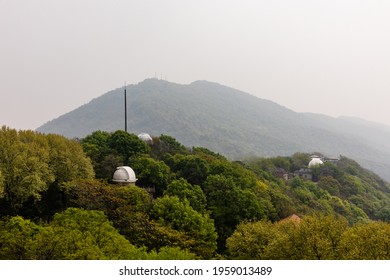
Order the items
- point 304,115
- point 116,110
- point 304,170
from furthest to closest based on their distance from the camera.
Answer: point 304,115, point 116,110, point 304,170

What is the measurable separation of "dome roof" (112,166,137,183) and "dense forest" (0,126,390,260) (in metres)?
1.02

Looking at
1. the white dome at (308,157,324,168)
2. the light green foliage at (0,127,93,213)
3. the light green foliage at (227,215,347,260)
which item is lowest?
the light green foliage at (227,215,347,260)

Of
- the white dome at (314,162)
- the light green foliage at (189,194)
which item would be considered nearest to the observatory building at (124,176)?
the light green foliage at (189,194)

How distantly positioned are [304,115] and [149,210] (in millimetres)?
153119

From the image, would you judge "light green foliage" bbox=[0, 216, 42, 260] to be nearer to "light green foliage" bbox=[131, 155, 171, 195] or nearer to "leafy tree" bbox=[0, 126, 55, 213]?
"leafy tree" bbox=[0, 126, 55, 213]

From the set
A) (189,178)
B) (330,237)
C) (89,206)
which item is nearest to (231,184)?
(189,178)

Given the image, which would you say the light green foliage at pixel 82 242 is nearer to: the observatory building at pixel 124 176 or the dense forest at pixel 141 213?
the dense forest at pixel 141 213

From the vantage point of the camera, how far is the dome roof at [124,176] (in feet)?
104

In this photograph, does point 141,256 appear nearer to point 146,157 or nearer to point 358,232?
point 358,232

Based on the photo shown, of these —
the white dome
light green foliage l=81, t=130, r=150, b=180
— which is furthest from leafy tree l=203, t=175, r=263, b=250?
the white dome

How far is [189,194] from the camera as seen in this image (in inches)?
1147

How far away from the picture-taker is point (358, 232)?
16250 millimetres

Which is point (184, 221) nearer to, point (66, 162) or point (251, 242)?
point (251, 242)

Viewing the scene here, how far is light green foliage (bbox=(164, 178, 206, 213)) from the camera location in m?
28.8
